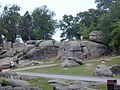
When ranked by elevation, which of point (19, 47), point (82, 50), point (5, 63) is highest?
point (19, 47)

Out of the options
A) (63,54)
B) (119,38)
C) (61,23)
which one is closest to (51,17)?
(61,23)

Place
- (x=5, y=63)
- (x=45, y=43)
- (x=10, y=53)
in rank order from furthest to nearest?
(x=10, y=53), (x=45, y=43), (x=5, y=63)

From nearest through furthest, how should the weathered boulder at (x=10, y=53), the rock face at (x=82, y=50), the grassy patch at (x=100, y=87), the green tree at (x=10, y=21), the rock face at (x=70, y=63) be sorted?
the grassy patch at (x=100, y=87) → the rock face at (x=70, y=63) → the rock face at (x=82, y=50) → the weathered boulder at (x=10, y=53) → the green tree at (x=10, y=21)

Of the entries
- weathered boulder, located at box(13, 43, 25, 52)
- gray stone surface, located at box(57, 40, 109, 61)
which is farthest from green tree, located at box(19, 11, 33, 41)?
gray stone surface, located at box(57, 40, 109, 61)

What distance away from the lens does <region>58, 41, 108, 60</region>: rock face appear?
62562 millimetres

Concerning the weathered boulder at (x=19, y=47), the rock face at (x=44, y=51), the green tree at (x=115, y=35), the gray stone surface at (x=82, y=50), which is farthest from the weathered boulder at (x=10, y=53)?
the green tree at (x=115, y=35)

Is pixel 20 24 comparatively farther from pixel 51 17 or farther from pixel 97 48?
pixel 97 48

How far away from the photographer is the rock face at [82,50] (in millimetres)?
62562

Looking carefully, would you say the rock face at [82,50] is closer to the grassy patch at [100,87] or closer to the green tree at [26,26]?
the green tree at [26,26]

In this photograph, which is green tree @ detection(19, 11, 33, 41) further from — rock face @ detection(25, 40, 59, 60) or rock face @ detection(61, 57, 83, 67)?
rock face @ detection(61, 57, 83, 67)

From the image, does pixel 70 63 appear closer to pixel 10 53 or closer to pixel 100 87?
pixel 100 87

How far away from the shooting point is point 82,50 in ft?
209

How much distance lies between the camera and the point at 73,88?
24047 millimetres

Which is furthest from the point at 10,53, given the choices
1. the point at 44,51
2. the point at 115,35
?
the point at 115,35
